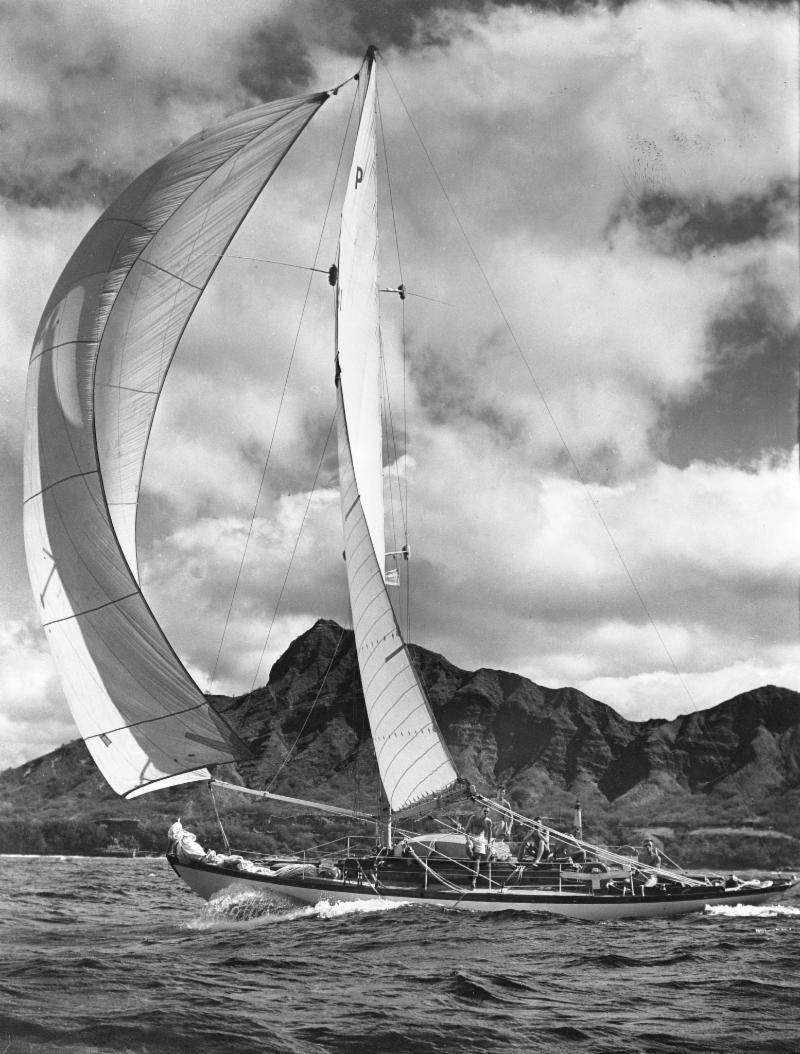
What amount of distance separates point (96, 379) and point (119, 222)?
11.4 feet

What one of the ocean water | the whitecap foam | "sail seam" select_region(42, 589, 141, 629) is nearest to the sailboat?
"sail seam" select_region(42, 589, 141, 629)

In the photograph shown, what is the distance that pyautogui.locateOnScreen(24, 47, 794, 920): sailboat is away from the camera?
16703 mm

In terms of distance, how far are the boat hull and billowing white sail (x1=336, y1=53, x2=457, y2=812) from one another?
2400 mm

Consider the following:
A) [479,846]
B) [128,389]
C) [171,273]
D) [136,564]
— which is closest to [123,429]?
[128,389]

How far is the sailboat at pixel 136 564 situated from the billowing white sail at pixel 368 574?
2.2 inches

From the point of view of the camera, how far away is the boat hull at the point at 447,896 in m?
24.2

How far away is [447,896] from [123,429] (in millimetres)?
14540

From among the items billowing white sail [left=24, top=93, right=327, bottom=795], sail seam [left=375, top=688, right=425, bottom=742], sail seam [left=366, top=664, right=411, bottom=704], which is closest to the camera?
billowing white sail [left=24, top=93, right=327, bottom=795]

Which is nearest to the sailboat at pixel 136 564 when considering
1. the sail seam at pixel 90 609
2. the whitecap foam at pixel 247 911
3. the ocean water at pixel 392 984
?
the sail seam at pixel 90 609

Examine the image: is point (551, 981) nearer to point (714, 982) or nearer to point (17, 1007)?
point (714, 982)

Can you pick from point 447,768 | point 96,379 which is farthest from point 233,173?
point 447,768

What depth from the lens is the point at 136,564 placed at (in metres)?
17.8

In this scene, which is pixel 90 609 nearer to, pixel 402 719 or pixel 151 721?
pixel 151 721

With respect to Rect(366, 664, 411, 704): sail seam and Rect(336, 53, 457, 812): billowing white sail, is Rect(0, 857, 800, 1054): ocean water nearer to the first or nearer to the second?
Rect(336, 53, 457, 812): billowing white sail
